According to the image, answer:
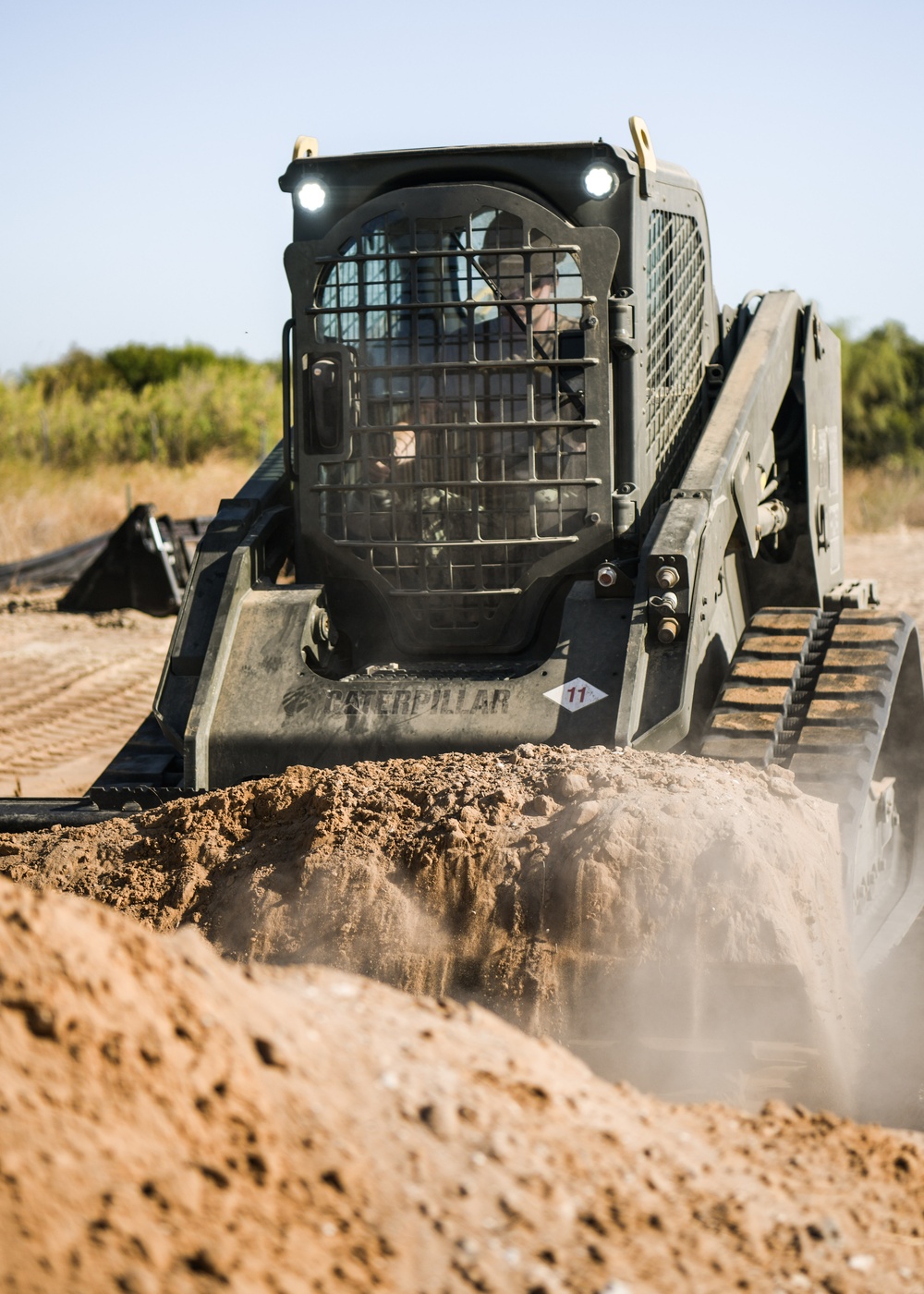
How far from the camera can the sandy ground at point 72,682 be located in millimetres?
9109

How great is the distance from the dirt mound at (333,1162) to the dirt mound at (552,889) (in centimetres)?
84

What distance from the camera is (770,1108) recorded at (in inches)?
127

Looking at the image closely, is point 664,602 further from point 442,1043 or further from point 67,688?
point 67,688

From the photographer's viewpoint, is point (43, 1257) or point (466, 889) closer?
point (43, 1257)

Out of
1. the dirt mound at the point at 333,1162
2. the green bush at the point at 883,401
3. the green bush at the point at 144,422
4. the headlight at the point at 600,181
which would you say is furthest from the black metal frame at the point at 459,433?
the green bush at the point at 883,401

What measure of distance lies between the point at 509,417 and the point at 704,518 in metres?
0.79

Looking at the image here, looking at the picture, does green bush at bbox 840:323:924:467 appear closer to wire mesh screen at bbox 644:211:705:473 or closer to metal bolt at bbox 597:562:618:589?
wire mesh screen at bbox 644:211:705:473

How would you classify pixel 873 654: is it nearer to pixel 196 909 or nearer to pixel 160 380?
pixel 196 909

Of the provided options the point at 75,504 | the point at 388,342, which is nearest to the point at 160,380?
the point at 75,504

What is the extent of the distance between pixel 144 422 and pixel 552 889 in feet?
89.4

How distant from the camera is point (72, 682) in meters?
11.6

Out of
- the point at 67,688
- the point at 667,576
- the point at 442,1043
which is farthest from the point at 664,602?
the point at 67,688

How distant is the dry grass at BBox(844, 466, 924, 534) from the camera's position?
78.2ft

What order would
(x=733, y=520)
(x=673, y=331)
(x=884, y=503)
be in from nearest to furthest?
(x=733, y=520) → (x=673, y=331) → (x=884, y=503)
